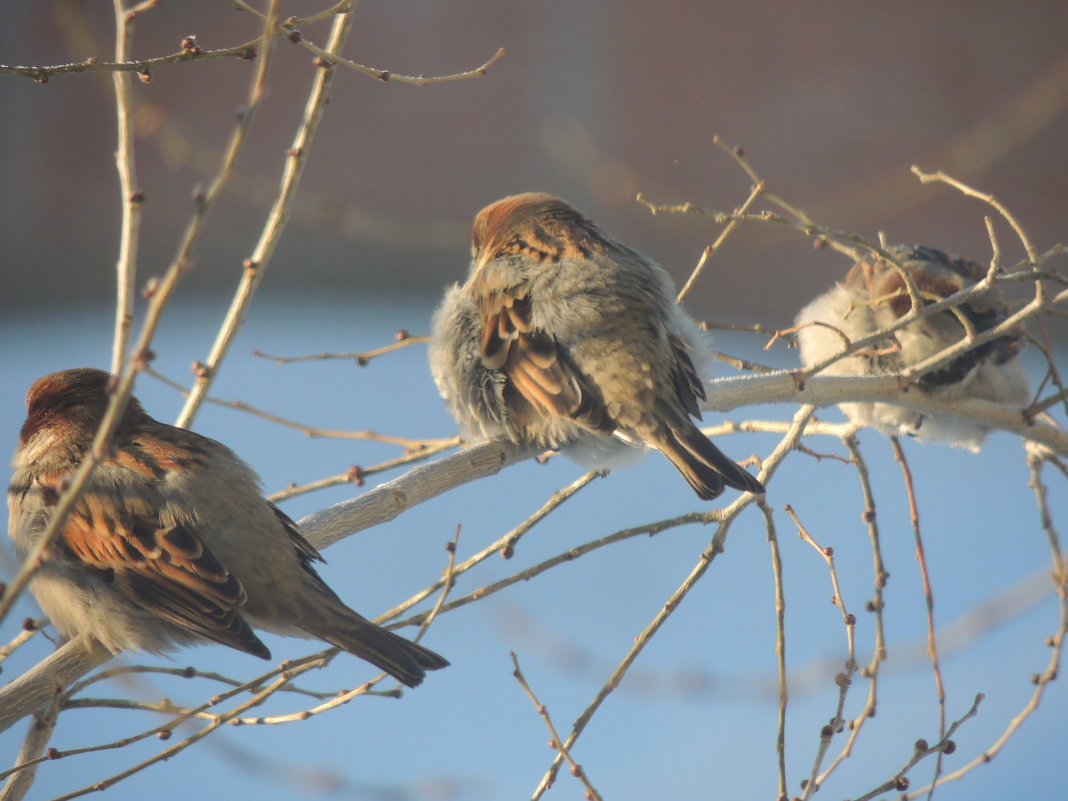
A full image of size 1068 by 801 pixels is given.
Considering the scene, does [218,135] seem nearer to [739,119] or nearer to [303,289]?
[303,289]

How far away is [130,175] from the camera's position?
7.68 feet

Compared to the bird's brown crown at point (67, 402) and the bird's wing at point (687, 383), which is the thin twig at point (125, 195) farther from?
the bird's wing at point (687, 383)

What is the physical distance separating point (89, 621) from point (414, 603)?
811 mm

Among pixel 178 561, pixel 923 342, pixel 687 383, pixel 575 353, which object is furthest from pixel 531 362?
pixel 923 342

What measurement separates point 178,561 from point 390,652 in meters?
0.56

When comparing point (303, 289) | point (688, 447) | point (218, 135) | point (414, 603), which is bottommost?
point (414, 603)

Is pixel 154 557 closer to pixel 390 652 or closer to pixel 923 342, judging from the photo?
pixel 390 652

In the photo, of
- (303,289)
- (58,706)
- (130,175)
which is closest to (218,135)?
(303,289)

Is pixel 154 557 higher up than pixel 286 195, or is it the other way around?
pixel 286 195

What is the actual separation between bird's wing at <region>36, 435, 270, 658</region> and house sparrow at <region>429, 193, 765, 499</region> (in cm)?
91

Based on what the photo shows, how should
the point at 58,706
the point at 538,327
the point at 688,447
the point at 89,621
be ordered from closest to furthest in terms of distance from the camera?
the point at 58,706
the point at 89,621
the point at 688,447
the point at 538,327

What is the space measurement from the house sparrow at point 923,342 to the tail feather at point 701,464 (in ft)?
3.83

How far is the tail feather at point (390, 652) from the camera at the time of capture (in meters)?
2.33

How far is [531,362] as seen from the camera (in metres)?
2.91
